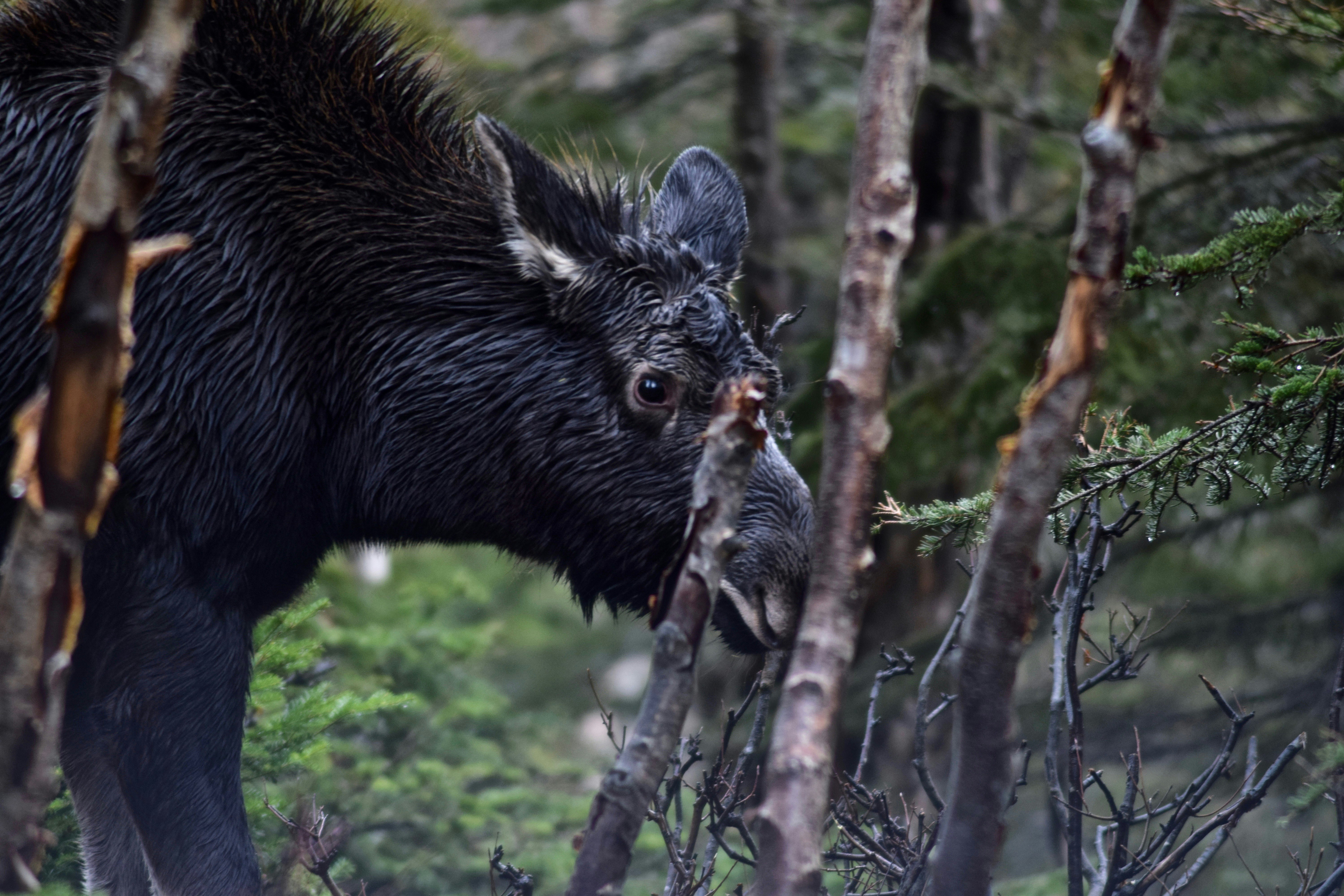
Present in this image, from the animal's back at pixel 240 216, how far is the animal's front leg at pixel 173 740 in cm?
35

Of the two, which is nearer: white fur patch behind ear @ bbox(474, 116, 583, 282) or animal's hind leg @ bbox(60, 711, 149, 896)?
white fur patch behind ear @ bbox(474, 116, 583, 282)

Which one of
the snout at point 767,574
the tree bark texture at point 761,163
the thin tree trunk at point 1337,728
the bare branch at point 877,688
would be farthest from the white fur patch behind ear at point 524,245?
the tree bark texture at point 761,163

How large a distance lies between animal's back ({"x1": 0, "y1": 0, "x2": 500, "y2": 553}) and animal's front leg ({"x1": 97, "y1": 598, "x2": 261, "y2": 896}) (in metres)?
0.35

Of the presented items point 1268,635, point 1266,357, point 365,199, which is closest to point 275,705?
point 365,199

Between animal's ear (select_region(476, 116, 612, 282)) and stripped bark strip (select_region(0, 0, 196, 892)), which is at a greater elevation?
animal's ear (select_region(476, 116, 612, 282))

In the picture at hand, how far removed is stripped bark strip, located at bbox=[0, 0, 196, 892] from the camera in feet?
6.54

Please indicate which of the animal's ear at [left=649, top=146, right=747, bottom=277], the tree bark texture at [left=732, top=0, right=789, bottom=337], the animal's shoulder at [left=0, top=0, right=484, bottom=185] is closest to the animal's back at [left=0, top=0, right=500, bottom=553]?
the animal's shoulder at [left=0, top=0, right=484, bottom=185]

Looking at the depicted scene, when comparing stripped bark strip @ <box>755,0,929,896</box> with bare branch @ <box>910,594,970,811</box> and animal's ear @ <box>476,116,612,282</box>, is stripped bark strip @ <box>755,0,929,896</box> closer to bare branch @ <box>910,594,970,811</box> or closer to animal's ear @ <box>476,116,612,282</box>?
bare branch @ <box>910,594,970,811</box>

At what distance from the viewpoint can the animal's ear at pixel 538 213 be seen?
144 inches

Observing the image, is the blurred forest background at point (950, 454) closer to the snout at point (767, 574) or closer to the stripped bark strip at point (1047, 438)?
the snout at point (767, 574)

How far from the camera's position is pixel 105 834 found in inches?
153

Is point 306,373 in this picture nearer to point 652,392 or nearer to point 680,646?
point 652,392

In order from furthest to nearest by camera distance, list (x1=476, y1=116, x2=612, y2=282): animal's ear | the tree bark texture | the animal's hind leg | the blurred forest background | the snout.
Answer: the tree bark texture, the blurred forest background, the animal's hind leg, (x1=476, y1=116, x2=612, y2=282): animal's ear, the snout

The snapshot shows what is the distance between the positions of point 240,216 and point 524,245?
90 centimetres
